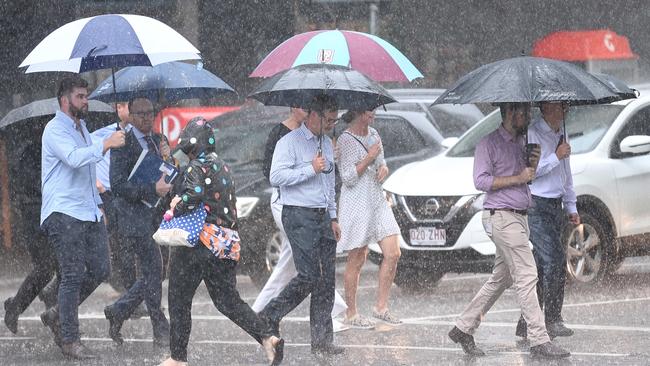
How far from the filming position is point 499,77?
366 inches

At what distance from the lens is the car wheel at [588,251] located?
13.3 m

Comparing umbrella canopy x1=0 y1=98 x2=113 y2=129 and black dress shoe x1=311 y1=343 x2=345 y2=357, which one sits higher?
umbrella canopy x1=0 y1=98 x2=113 y2=129

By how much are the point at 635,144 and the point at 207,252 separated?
561cm

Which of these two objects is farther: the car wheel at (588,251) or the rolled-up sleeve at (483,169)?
the car wheel at (588,251)

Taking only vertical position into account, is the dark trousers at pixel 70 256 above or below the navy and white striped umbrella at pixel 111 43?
below

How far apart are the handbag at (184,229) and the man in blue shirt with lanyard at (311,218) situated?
998 mm

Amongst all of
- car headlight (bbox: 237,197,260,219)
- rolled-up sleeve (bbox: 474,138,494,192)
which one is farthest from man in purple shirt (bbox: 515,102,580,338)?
car headlight (bbox: 237,197,260,219)

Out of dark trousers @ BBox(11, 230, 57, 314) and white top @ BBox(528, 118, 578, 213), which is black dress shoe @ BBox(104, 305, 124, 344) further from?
white top @ BBox(528, 118, 578, 213)

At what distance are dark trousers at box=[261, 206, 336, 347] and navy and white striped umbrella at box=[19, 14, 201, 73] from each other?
51.7 inches

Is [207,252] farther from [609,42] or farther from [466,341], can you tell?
[609,42]

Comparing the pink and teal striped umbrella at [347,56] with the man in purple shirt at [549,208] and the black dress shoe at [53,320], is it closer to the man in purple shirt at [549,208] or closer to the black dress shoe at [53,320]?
the man in purple shirt at [549,208]

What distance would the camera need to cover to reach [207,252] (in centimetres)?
893

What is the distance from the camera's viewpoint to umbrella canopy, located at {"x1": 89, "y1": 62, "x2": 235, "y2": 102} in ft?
35.3

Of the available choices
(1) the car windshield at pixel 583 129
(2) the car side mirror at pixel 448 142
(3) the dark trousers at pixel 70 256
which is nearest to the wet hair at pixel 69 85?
(3) the dark trousers at pixel 70 256
